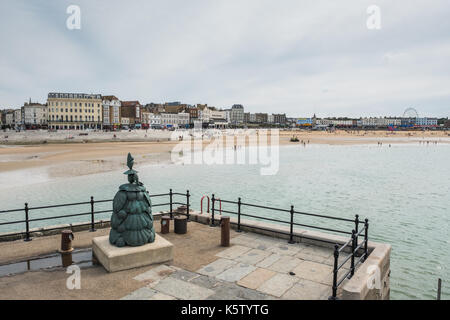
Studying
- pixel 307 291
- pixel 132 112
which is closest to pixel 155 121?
pixel 132 112

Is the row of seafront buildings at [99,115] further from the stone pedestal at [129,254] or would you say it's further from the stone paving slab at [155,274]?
the stone paving slab at [155,274]

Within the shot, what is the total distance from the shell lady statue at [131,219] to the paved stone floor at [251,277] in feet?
2.74

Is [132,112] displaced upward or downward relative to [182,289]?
upward

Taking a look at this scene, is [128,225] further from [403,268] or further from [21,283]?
[403,268]

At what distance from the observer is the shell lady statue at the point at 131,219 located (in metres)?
7.21

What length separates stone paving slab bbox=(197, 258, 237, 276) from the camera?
7039 millimetres

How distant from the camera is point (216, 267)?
731cm

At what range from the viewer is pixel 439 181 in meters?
31.4

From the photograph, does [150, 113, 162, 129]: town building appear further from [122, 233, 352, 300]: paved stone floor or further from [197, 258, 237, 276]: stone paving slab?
[197, 258, 237, 276]: stone paving slab

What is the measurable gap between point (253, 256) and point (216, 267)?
1147 mm

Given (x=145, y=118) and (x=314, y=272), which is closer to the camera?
(x=314, y=272)
